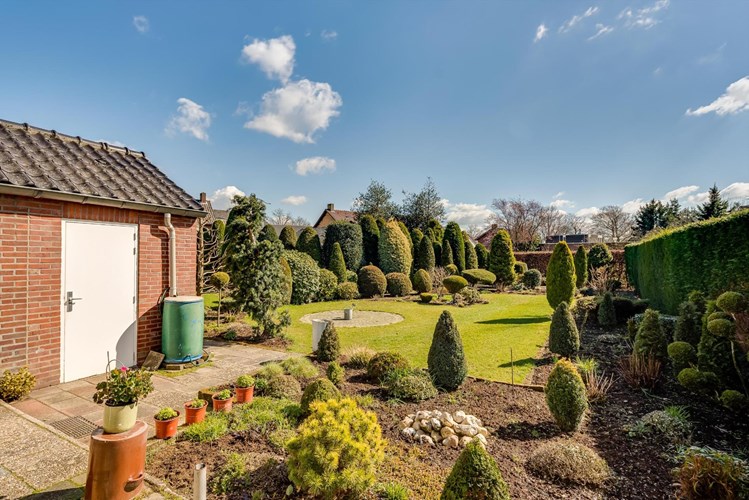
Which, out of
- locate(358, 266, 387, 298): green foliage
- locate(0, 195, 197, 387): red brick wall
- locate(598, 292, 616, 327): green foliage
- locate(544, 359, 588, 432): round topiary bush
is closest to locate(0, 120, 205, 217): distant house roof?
locate(0, 195, 197, 387): red brick wall

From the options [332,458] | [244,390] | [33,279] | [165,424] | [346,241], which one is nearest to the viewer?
[332,458]

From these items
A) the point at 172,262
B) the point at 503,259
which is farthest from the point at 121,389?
the point at 503,259

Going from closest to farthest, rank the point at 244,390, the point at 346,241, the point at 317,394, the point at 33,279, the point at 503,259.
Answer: the point at 317,394 → the point at 244,390 → the point at 33,279 → the point at 346,241 → the point at 503,259

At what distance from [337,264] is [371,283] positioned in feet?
7.63

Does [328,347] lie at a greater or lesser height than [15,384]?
lesser

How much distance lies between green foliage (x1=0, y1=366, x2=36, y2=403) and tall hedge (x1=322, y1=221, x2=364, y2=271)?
1575 cm

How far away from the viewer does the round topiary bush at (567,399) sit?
4.30 meters

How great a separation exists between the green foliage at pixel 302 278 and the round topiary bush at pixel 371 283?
3.17m

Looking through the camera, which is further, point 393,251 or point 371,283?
point 393,251

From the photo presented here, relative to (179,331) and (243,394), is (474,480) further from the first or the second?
(179,331)

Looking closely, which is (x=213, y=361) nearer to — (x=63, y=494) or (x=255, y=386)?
(x=255, y=386)

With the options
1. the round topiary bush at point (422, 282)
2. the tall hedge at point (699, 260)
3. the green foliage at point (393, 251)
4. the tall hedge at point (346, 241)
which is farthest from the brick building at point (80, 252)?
the green foliage at point (393, 251)

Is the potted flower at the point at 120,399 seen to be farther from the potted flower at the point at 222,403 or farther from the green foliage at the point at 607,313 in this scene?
the green foliage at the point at 607,313

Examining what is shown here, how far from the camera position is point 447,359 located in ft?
18.1
